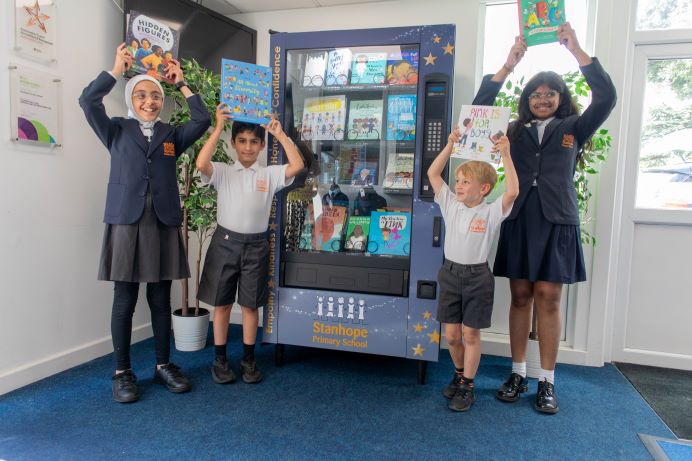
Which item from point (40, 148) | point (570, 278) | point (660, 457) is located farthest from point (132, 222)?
point (660, 457)

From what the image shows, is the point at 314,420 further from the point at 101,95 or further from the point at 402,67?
the point at 402,67

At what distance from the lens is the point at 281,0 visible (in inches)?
125

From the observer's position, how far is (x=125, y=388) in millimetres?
2184

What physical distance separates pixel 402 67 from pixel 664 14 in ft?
6.04

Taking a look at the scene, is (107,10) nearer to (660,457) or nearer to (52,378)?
(52,378)

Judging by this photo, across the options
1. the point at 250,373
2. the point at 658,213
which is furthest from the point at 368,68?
the point at 658,213

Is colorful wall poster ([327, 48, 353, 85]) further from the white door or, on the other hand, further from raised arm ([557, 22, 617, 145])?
the white door

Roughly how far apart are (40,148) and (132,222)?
77 cm

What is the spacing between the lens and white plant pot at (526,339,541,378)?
2.66m

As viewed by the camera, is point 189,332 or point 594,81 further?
point 189,332

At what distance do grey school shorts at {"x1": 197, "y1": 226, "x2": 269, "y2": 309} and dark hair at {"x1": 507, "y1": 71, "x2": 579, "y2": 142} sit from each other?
1.53m

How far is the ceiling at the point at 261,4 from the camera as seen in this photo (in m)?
3.19

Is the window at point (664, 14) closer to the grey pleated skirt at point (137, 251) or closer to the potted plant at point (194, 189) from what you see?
the potted plant at point (194, 189)

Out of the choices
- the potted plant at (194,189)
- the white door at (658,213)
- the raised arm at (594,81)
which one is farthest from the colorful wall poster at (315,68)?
the white door at (658,213)
